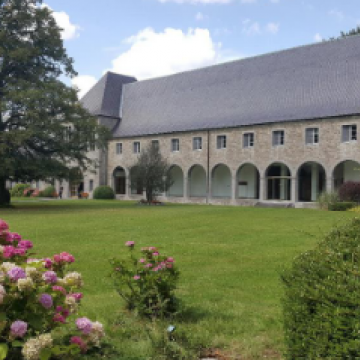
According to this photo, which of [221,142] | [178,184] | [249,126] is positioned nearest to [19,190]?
[178,184]

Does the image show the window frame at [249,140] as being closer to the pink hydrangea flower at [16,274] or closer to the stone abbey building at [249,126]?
the stone abbey building at [249,126]

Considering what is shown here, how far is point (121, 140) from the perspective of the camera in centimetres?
4512

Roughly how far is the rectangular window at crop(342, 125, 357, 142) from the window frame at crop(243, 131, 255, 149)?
723 cm

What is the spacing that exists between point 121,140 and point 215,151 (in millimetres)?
11591

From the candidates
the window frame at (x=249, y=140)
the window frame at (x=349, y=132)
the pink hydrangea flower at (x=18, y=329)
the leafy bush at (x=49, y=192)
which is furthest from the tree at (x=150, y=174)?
the pink hydrangea flower at (x=18, y=329)

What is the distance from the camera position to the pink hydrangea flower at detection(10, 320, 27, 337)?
2664mm

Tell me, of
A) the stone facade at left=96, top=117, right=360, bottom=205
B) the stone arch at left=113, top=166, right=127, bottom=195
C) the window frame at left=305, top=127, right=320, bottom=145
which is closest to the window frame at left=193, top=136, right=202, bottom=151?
the stone facade at left=96, top=117, right=360, bottom=205

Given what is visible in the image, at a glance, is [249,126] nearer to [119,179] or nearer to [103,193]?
[103,193]

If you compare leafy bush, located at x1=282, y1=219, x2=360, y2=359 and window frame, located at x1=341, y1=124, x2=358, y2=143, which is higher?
window frame, located at x1=341, y1=124, x2=358, y2=143

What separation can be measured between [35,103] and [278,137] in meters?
18.2

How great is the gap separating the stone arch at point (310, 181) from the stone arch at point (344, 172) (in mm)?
1107

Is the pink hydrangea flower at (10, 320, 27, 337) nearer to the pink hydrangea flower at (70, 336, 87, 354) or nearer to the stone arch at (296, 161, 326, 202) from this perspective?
the pink hydrangea flower at (70, 336, 87, 354)

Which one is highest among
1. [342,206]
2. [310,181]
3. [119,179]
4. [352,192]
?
[119,179]

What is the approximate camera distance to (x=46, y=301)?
2.79 metres
